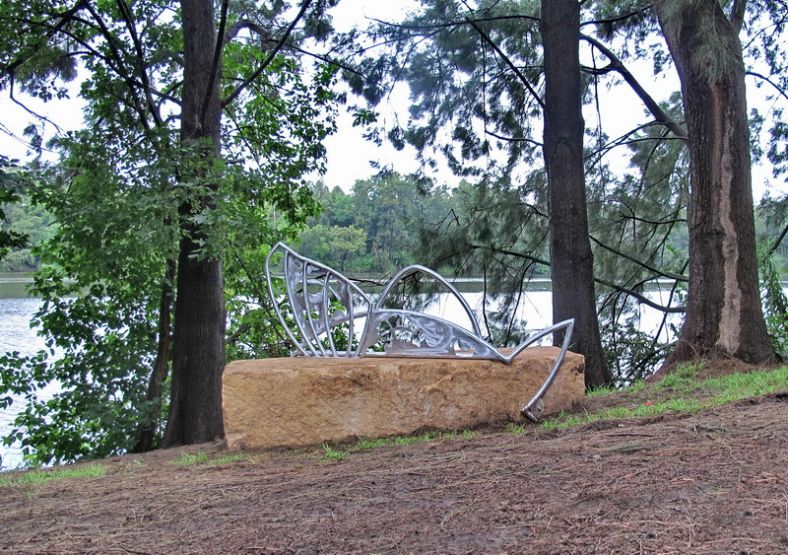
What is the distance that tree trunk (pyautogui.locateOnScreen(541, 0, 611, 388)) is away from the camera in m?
7.10

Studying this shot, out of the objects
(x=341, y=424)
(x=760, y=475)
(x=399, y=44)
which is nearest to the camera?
(x=760, y=475)

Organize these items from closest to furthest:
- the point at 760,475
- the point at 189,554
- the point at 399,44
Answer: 1. the point at 189,554
2. the point at 760,475
3. the point at 399,44

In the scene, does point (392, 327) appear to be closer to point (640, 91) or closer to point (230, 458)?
point (230, 458)

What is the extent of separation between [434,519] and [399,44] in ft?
23.5

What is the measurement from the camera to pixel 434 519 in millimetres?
2779

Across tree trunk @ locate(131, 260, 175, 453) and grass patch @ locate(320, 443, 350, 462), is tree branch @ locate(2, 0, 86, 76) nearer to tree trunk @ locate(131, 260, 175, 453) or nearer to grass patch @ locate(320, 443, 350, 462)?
tree trunk @ locate(131, 260, 175, 453)

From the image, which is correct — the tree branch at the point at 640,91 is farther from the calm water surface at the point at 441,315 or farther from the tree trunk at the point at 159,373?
the tree trunk at the point at 159,373

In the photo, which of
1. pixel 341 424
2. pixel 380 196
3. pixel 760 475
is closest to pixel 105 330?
pixel 380 196

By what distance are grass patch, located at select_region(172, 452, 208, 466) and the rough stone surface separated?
20 cm

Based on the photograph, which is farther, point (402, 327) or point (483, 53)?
point (483, 53)

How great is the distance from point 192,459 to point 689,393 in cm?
356

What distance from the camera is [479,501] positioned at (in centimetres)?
293

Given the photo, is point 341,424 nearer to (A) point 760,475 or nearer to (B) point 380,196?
(A) point 760,475

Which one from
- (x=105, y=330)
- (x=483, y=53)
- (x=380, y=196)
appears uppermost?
(x=483, y=53)
